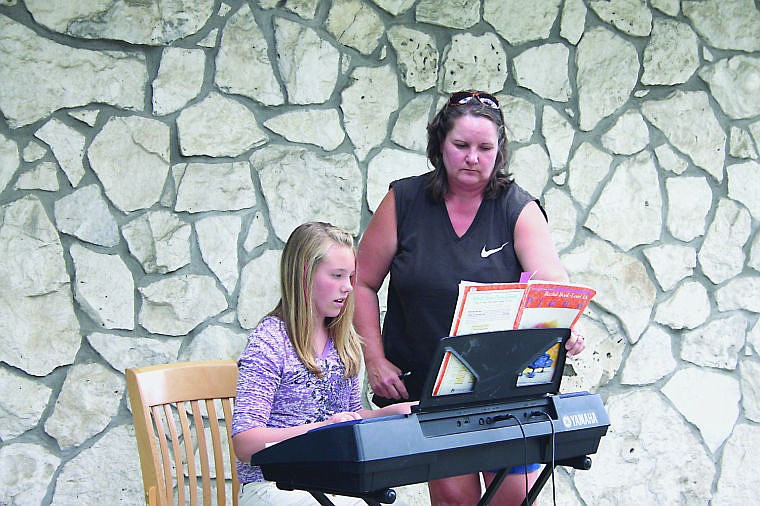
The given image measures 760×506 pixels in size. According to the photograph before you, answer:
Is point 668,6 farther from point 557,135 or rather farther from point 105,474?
point 105,474

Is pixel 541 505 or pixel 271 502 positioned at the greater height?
pixel 271 502

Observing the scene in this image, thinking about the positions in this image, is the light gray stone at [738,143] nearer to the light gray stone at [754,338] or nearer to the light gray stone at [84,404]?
the light gray stone at [754,338]

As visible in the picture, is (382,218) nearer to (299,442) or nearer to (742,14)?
(299,442)

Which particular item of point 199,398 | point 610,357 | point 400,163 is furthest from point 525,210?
point 610,357

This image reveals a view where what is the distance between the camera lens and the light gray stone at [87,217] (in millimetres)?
3475

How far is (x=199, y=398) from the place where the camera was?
2.68m

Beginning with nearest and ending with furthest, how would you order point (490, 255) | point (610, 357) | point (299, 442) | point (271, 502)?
point (299, 442) < point (271, 502) < point (490, 255) < point (610, 357)

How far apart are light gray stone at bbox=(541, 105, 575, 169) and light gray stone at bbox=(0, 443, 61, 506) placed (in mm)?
2287

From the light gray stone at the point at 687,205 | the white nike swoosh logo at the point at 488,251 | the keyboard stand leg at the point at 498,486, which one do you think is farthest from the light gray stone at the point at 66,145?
the light gray stone at the point at 687,205

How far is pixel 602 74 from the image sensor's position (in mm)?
4230

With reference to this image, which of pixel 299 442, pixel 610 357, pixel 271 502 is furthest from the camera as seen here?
pixel 610 357

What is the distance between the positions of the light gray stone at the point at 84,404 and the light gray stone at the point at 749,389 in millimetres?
2692

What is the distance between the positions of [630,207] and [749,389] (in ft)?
3.27

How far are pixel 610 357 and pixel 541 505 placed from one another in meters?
0.69
